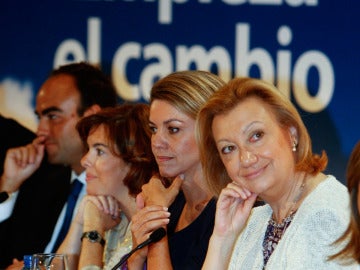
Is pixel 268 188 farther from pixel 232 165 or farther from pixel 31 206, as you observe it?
pixel 31 206

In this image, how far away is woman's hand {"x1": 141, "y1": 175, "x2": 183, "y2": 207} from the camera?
3.78m

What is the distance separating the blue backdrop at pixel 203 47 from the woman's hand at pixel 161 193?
142 cm

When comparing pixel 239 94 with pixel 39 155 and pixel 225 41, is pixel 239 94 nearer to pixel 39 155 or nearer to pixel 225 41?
pixel 225 41

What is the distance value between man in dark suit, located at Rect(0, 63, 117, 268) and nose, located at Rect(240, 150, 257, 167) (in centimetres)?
210

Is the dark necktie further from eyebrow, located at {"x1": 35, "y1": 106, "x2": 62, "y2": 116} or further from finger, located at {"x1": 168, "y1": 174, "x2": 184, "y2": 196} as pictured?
finger, located at {"x1": 168, "y1": 174, "x2": 184, "y2": 196}

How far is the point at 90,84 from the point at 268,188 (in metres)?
2.25

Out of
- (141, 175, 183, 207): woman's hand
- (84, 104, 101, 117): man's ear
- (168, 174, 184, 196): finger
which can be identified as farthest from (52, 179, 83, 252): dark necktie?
(168, 174, 184, 196): finger

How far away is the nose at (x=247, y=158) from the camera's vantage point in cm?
317

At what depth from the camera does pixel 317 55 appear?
5.06 metres

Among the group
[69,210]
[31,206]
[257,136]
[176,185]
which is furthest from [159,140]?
[31,206]

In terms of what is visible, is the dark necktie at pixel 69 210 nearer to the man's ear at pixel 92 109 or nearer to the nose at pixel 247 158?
the man's ear at pixel 92 109

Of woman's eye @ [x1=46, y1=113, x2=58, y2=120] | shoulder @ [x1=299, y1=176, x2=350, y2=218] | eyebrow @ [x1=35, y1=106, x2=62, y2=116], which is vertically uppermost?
eyebrow @ [x1=35, y1=106, x2=62, y2=116]

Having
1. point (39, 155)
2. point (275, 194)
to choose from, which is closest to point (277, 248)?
point (275, 194)

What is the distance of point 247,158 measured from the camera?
318 centimetres
